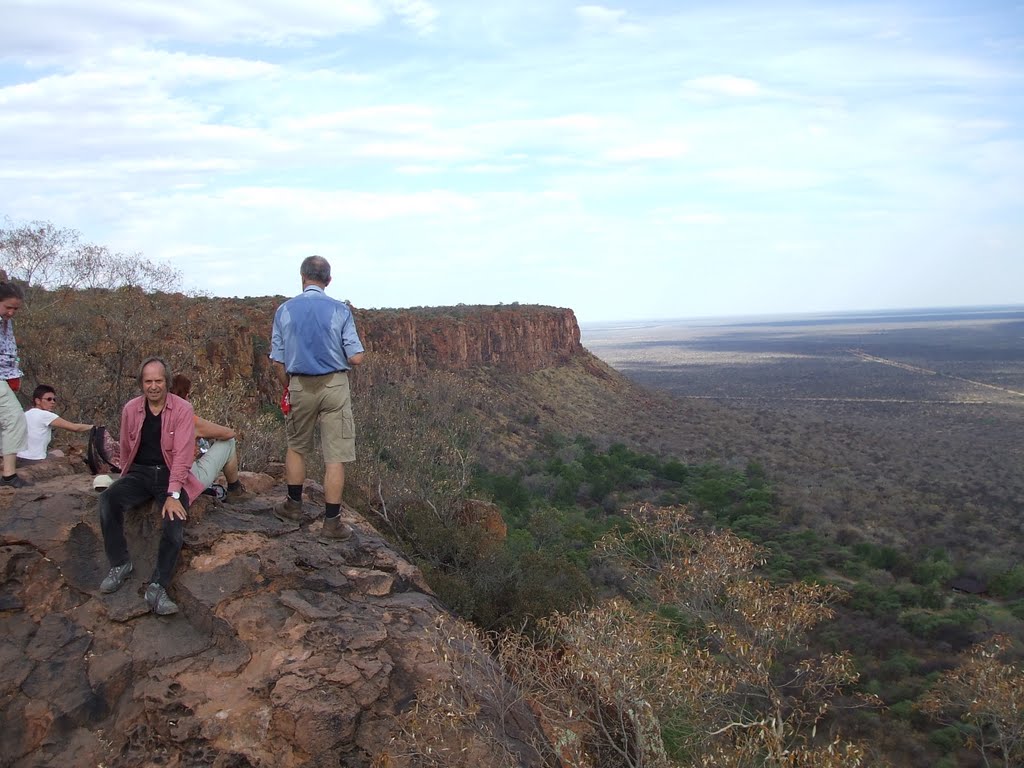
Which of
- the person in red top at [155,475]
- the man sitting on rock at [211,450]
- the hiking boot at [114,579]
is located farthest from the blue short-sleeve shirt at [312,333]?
the hiking boot at [114,579]

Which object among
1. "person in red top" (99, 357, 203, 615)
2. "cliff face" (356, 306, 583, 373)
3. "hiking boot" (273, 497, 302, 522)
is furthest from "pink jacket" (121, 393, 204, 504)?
"cliff face" (356, 306, 583, 373)

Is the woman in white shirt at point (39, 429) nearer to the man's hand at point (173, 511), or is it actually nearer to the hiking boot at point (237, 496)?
the hiking boot at point (237, 496)

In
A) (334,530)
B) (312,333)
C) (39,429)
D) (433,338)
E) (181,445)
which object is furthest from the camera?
(433,338)

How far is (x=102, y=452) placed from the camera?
559 centimetres

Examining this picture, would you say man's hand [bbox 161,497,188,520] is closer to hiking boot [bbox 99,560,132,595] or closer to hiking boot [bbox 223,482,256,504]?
hiking boot [bbox 99,560,132,595]

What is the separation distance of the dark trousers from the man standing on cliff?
99 cm

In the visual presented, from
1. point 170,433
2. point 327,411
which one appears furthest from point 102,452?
point 327,411

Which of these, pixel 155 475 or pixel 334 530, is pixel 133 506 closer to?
pixel 155 475

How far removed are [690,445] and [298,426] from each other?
3690cm

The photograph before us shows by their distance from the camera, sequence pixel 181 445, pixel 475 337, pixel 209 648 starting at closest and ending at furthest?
1. pixel 209 648
2. pixel 181 445
3. pixel 475 337

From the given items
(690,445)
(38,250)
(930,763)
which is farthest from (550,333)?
(930,763)

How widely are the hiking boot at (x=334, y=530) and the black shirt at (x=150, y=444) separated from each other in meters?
1.24

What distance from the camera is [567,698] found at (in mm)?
5441

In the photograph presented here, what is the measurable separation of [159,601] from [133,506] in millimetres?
712
